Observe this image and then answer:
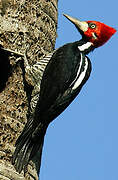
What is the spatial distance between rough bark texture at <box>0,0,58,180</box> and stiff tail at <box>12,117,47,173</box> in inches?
1.5

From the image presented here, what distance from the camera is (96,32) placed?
4.23 metres

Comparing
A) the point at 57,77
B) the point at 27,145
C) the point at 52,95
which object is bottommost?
the point at 27,145

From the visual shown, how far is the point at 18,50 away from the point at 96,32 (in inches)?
31.4

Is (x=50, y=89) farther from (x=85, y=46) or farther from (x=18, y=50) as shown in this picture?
(x=85, y=46)

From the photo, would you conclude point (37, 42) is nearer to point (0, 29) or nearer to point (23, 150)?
point (0, 29)

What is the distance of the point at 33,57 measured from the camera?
3.79 metres

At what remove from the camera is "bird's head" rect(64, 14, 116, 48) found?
4211 millimetres

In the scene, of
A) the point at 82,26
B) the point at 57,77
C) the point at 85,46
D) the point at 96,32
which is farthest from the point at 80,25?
the point at 57,77

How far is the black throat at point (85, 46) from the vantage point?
3970 mm

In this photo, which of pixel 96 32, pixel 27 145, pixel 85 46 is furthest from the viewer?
pixel 96 32

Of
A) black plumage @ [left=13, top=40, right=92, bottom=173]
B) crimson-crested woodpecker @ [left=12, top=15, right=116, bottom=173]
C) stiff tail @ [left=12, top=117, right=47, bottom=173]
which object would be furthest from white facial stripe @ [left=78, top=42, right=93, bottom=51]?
stiff tail @ [left=12, top=117, right=47, bottom=173]

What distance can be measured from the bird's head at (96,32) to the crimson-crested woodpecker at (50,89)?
28 centimetres

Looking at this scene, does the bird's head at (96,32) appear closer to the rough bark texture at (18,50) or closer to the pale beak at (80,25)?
the pale beak at (80,25)

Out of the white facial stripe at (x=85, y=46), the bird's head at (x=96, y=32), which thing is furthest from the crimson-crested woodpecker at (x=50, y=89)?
the bird's head at (x=96, y=32)
